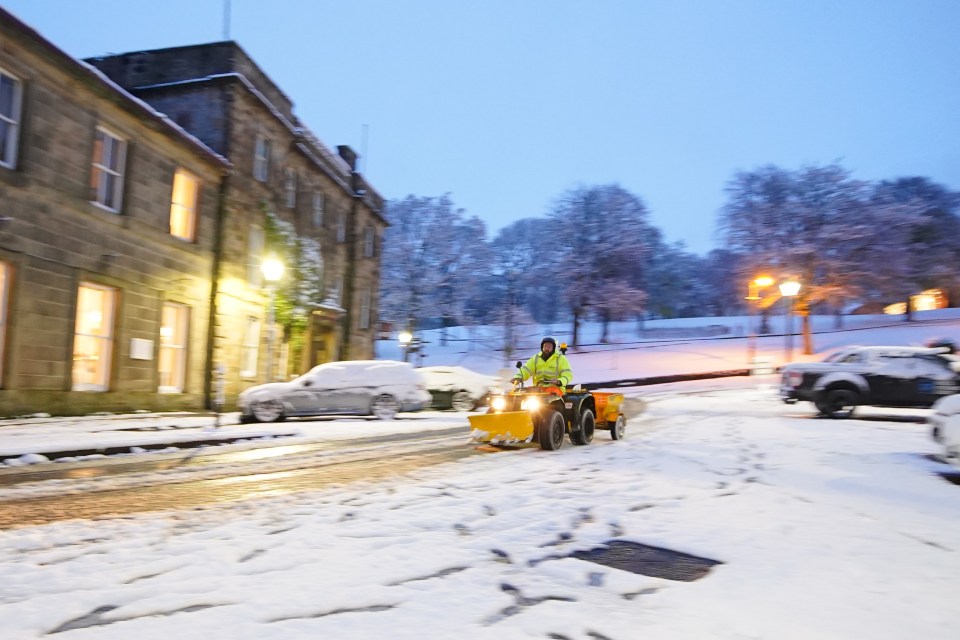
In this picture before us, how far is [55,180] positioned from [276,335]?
10581 mm

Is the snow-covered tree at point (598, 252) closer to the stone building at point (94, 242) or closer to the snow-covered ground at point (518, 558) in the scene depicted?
the stone building at point (94, 242)

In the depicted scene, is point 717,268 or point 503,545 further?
point 717,268

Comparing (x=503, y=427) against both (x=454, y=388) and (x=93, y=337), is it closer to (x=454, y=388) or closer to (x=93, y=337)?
(x=454, y=388)

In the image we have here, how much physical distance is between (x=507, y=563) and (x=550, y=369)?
21.3ft

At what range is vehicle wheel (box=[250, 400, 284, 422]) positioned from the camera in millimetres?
15797

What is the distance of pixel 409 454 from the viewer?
389 inches

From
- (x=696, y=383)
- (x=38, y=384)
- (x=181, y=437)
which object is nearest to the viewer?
(x=181, y=437)

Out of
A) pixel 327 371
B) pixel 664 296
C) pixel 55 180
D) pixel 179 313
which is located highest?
pixel 664 296

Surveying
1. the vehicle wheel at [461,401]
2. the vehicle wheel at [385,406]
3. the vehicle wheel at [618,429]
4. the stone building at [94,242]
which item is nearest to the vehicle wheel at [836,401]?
the vehicle wheel at [618,429]

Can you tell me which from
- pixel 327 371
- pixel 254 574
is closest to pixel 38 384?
pixel 327 371

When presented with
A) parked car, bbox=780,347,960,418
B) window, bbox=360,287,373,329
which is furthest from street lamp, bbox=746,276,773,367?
window, bbox=360,287,373,329

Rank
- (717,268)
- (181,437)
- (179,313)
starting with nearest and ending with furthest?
(181,437) < (179,313) < (717,268)

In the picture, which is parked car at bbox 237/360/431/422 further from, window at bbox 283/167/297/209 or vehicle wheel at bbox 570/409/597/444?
window at bbox 283/167/297/209

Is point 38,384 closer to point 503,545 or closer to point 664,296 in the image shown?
point 503,545
